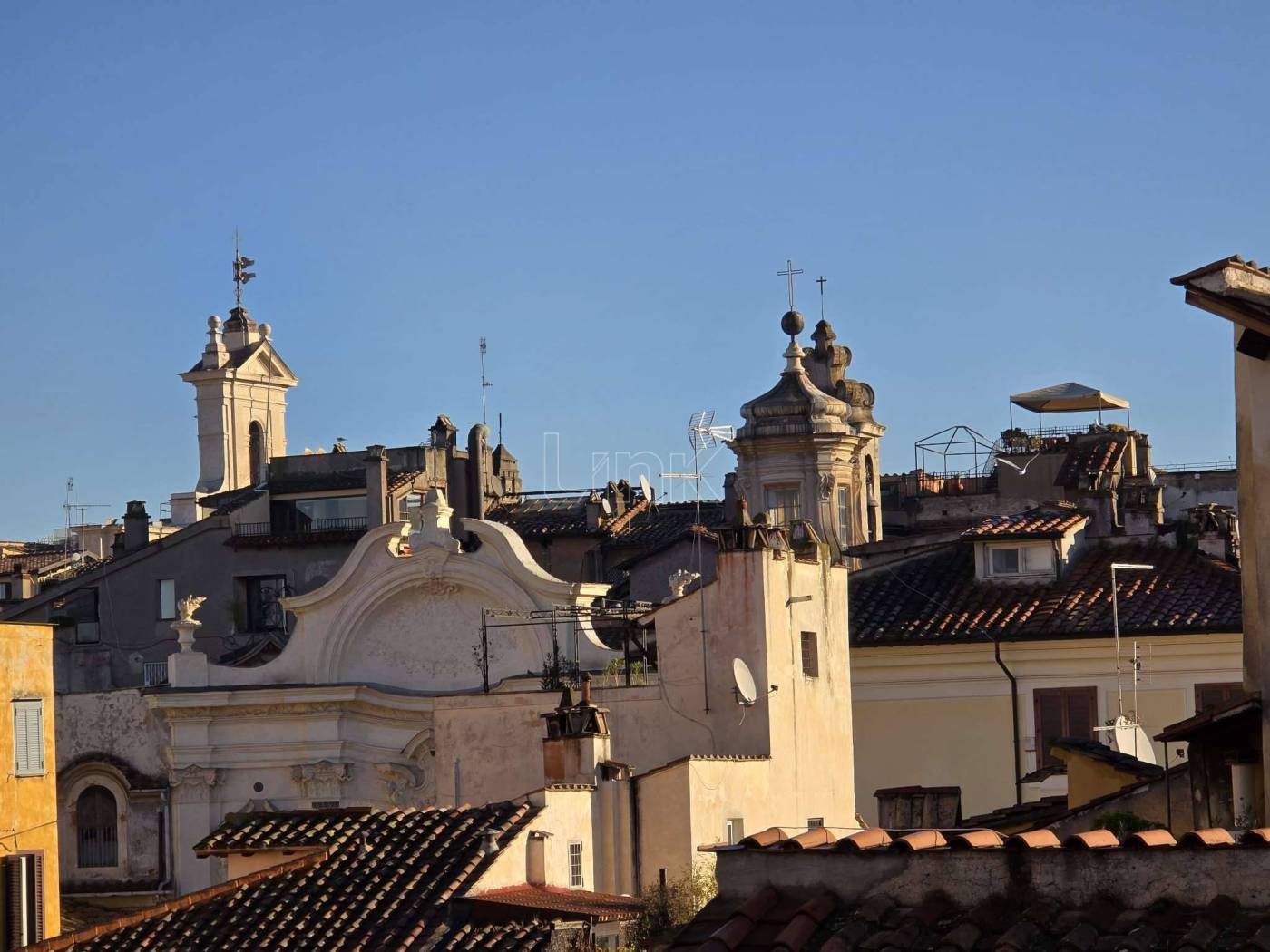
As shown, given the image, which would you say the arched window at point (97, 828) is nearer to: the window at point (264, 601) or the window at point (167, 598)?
the window at point (264, 601)

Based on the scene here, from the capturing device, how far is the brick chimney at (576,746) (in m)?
32.2

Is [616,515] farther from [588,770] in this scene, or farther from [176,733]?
[588,770]

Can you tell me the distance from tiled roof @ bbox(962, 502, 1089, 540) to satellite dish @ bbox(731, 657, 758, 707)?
8894 mm

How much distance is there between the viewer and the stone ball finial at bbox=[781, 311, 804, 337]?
212 feet

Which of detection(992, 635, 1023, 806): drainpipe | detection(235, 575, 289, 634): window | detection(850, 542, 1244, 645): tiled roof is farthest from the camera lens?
detection(235, 575, 289, 634): window

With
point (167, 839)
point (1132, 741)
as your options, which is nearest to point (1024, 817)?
point (1132, 741)

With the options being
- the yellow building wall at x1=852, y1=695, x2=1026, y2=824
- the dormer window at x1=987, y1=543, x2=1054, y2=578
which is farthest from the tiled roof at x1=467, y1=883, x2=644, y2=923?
the dormer window at x1=987, y1=543, x2=1054, y2=578

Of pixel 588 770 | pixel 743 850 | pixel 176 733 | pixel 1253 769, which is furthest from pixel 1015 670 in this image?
pixel 743 850

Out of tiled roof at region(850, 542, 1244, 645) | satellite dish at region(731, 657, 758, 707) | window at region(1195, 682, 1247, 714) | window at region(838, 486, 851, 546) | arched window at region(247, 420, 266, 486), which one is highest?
arched window at region(247, 420, 266, 486)

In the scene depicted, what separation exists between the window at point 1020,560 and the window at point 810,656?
6.29 m

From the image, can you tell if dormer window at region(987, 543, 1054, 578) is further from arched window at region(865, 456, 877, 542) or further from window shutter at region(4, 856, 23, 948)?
arched window at region(865, 456, 877, 542)

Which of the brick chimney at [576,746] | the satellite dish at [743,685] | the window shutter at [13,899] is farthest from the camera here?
the satellite dish at [743,685]

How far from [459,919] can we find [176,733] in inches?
832

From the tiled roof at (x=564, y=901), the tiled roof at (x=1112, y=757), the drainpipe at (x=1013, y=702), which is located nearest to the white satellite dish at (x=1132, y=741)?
the tiled roof at (x=1112, y=757)
